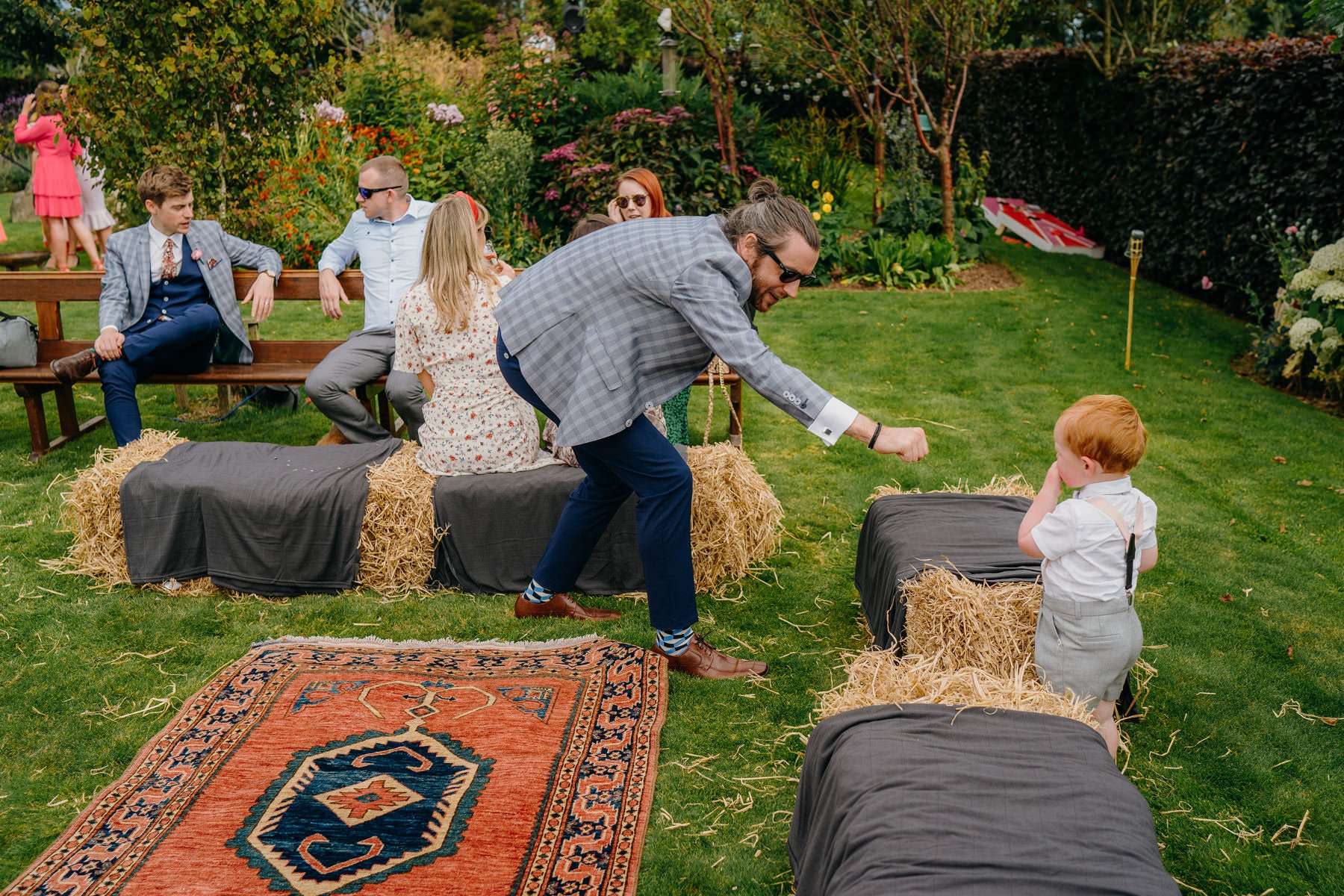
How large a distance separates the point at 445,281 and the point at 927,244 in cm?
751

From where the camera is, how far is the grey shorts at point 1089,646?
127 inches

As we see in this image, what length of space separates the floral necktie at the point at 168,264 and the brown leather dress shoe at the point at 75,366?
0.61m

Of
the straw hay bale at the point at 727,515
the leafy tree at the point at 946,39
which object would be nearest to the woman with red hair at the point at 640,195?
the straw hay bale at the point at 727,515

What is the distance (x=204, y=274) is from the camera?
639 cm

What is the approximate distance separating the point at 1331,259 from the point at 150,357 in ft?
25.9

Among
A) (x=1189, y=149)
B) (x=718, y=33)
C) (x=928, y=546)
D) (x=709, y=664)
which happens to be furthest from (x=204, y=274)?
(x=1189, y=149)

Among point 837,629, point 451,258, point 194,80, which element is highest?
point 194,80

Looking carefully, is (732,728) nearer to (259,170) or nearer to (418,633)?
(418,633)

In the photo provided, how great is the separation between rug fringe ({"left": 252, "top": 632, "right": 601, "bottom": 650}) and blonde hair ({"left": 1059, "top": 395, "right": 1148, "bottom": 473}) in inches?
84.3

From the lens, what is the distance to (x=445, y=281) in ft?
15.7

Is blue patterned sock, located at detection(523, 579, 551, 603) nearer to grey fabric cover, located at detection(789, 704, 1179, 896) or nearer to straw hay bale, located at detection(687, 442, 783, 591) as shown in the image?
straw hay bale, located at detection(687, 442, 783, 591)

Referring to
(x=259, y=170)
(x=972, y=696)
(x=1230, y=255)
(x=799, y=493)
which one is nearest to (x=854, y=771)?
(x=972, y=696)

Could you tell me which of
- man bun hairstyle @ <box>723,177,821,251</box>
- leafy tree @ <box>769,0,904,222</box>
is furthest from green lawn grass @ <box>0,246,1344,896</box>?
leafy tree @ <box>769,0,904,222</box>

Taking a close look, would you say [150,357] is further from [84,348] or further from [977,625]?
[977,625]
